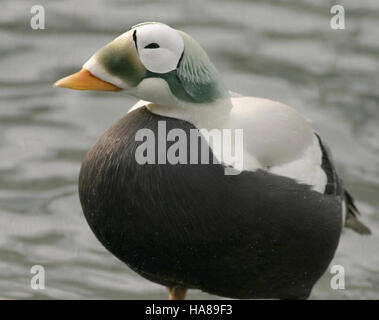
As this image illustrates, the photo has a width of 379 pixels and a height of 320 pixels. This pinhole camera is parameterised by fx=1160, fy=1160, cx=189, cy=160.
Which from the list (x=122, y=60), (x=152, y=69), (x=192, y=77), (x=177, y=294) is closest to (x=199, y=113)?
(x=192, y=77)

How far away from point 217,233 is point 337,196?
786mm

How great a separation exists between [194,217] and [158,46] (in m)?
0.61

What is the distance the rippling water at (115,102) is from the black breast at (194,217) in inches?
55.6

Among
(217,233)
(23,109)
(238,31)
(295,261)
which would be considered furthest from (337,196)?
(238,31)

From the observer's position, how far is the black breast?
13.4 ft

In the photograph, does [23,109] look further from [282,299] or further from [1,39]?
[282,299]

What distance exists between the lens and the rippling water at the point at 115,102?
19.6 feet

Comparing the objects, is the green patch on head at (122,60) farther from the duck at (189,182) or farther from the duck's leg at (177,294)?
the duck's leg at (177,294)

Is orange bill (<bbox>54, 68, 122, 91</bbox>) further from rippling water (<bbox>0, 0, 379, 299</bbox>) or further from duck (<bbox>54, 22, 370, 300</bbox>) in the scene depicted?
rippling water (<bbox>0, 0, 379, 299</bbox>)

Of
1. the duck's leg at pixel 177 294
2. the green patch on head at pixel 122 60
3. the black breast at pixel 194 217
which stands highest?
the green patch on head at pixel 122 60

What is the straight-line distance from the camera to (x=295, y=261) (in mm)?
4379

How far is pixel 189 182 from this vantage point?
13.4ft

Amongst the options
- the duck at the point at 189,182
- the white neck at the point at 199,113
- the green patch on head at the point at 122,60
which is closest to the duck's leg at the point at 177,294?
the duck at the point at 189,182

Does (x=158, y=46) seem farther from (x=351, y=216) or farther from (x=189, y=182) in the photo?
(x=351, y=216)
